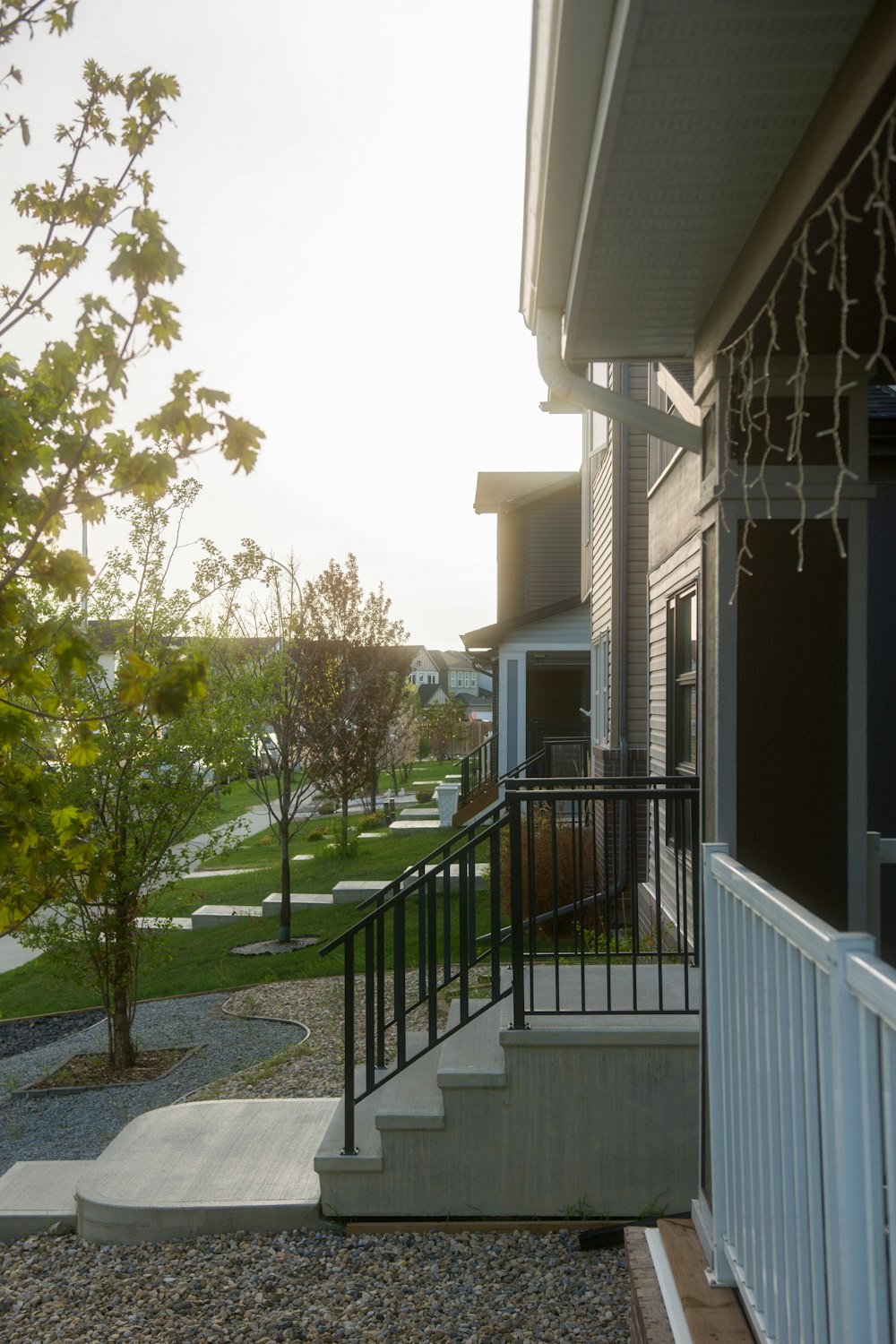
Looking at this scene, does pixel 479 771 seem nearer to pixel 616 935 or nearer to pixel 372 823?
pixel 372 823

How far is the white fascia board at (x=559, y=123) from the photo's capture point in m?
2.13

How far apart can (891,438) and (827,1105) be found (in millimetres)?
4391

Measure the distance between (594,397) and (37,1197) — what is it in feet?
13.4

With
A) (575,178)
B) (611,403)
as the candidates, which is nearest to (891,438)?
(611,403)

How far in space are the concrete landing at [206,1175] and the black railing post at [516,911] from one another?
1.11m

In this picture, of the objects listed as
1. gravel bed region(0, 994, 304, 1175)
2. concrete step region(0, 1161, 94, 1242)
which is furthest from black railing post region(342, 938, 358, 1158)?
gravel bed region(0, 994, 304, 1175)

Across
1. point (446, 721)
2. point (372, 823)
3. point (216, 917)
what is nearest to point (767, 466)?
point (216, 917)

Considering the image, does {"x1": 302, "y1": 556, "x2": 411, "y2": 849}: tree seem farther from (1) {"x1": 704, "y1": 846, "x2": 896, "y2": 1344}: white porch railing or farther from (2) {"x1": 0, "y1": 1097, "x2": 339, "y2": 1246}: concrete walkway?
(1) {"x1": 704, "y1": 846, "x2": 896, "y2": 1344}: white porch railing

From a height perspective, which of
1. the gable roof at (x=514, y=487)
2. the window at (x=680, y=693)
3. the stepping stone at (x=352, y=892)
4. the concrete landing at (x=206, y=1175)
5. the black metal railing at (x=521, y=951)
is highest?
the gable roof at (x=514, y=487)

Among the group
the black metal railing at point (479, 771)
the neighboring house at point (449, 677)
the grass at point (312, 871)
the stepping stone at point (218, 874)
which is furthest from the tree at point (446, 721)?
the neighboring house at point (449, 677)

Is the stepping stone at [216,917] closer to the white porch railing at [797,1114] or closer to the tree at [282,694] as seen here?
the tree at [282,694]

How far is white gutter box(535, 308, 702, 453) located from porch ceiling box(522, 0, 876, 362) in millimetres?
236

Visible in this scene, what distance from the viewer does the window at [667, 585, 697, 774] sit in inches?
258

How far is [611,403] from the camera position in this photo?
3.79 m
